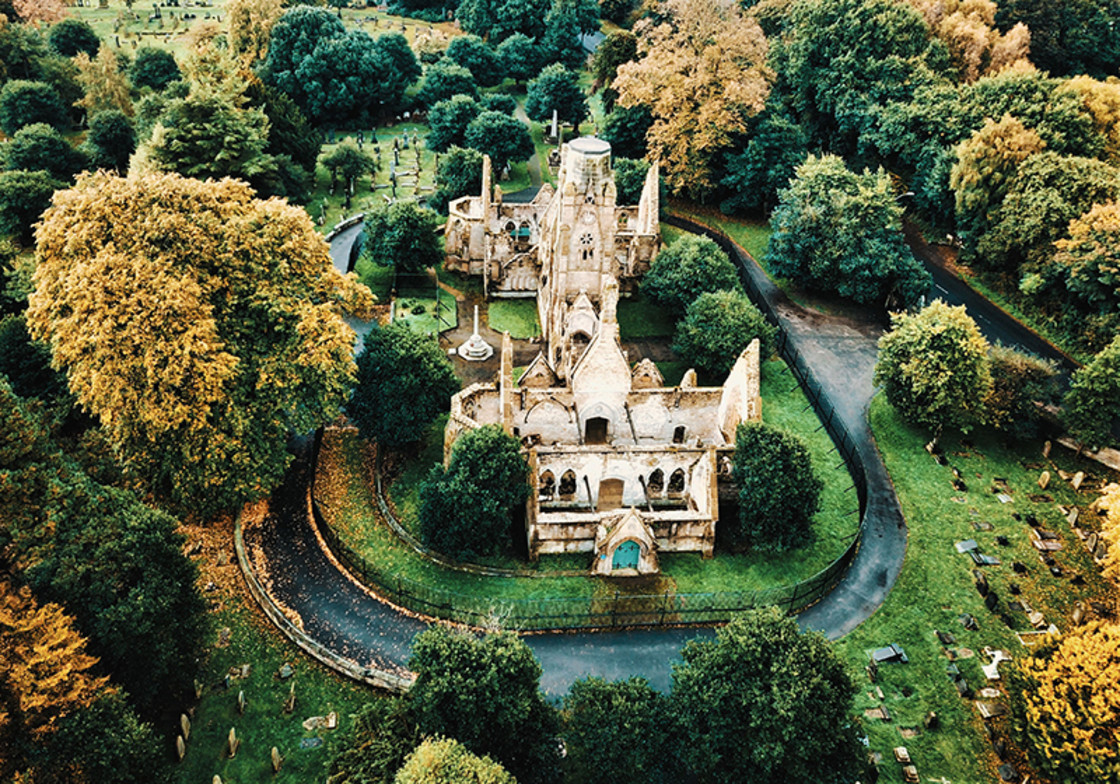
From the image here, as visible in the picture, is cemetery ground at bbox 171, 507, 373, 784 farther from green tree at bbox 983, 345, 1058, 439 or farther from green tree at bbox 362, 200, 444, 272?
green tree at bbox 983, 345, 1058, 439

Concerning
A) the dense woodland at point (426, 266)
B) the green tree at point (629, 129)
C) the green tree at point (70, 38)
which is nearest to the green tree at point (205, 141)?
the dense woodland at point (426, 266)

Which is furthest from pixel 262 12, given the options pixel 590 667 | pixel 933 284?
pixel 590 667

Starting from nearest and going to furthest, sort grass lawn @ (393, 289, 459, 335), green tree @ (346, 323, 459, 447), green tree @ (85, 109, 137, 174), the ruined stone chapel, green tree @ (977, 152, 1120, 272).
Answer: the ruined stone chapel, green tree @ (346, 323, 459, 447), green tree @ (977, 152, 1120, 272), grass lawn @ (393, 289, 459, 335), green tree @ (85, 109, 137, 174)

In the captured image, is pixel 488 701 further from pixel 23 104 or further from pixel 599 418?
pixel 23 104

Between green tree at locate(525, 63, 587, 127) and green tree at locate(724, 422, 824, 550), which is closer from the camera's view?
green tree at locate(724, 422, 824, 550)

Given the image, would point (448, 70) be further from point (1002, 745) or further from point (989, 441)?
point (1002, 745)

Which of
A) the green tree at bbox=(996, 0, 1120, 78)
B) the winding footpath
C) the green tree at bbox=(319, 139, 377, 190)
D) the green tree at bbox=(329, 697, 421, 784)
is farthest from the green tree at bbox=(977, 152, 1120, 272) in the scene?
the green tree at bbox=(319, 139, 377, 190)

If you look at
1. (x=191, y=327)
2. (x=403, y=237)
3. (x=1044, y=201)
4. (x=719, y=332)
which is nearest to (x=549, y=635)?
(x=191, y=327)
